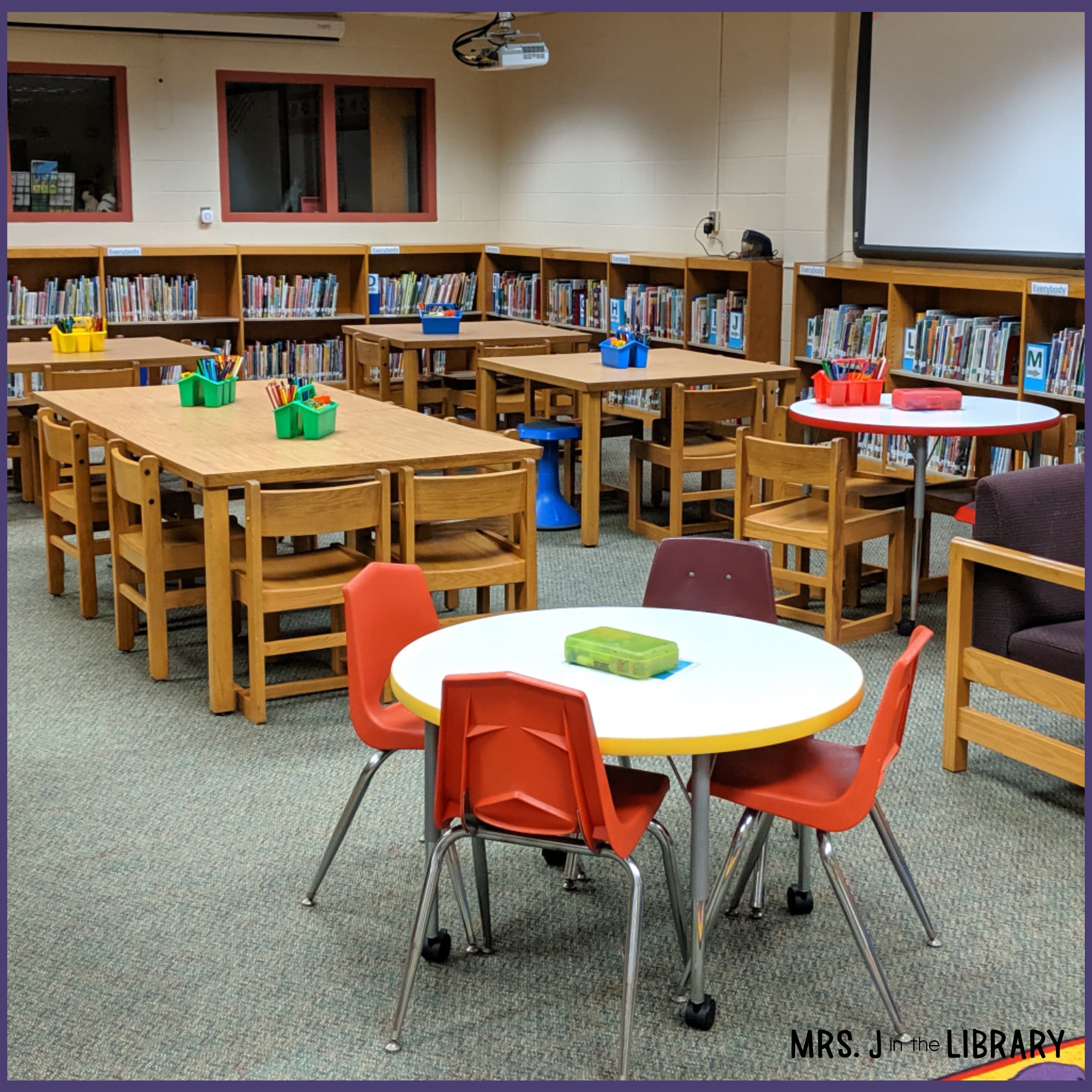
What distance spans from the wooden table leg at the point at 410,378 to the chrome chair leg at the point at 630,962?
18.9 feet

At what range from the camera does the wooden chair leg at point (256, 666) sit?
4.07 m

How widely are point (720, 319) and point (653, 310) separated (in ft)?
2.44

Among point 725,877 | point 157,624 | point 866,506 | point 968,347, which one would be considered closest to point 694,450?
point 866,506

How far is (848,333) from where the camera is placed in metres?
7.32

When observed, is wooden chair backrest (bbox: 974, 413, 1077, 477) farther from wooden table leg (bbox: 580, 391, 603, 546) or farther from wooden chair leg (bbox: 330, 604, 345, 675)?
wooden chair leg (bbox: 330, 604, 345, 675)

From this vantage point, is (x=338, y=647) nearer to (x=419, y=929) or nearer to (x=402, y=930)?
(x=402, y=930)

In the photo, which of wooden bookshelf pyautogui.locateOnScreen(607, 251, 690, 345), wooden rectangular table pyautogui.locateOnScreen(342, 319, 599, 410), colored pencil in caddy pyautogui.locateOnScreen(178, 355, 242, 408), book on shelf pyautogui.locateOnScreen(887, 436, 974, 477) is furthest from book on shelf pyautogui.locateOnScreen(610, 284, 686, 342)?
colored pencil in caddy pyautogui.locateOnScreen(178, 355, 242, 408)

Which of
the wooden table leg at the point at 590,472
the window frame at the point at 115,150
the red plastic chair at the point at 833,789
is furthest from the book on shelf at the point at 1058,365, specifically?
the window frame at the point at 115,150

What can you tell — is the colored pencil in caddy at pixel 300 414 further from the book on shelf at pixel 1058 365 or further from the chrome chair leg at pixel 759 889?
the book on shelf at pixel 1058 365

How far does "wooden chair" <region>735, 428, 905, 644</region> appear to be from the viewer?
4691 millimetres

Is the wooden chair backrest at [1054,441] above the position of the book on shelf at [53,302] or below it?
below

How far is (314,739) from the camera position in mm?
4008

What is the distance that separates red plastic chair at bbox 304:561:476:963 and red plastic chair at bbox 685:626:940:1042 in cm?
59

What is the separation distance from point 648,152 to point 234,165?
314 cm
